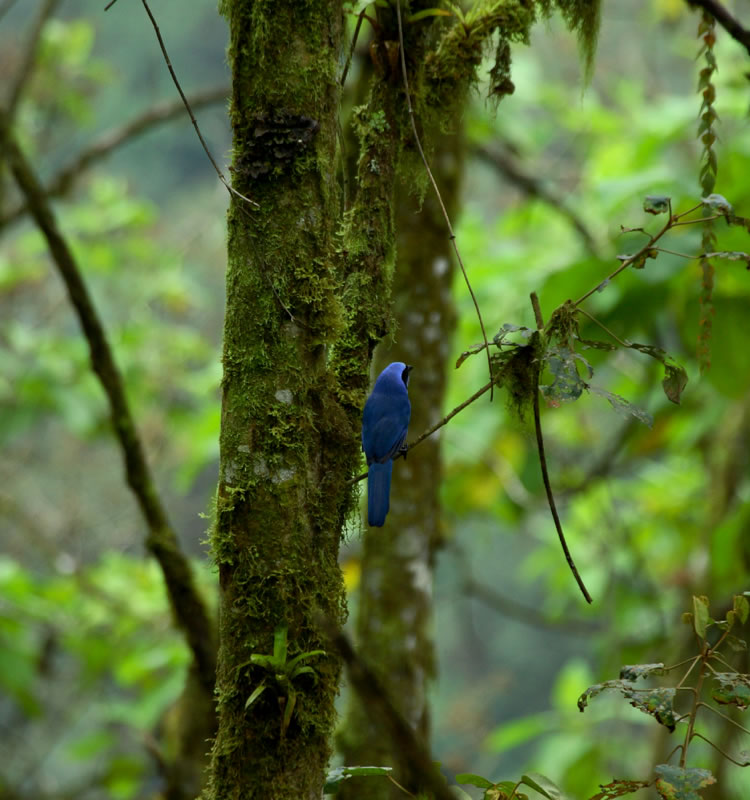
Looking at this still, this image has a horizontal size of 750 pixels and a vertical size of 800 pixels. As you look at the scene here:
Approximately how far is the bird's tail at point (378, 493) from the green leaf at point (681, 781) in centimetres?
101

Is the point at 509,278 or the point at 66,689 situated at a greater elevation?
the point at 66,689

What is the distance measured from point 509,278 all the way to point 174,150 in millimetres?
13677

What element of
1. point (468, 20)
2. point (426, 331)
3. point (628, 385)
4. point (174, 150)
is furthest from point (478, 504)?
point (174, 150)

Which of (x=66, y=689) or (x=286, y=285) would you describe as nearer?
(x=286, y=285)

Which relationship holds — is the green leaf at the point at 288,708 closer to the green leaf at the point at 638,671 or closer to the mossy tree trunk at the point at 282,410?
the mossy tree trunk at the point at 282,410

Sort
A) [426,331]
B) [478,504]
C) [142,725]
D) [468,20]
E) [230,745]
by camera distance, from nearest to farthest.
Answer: [230,745]
[468,20]
[426,331]
[142,725]
[478,504]

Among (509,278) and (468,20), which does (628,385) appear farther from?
(468,20)

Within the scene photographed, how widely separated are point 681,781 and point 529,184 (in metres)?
3.88

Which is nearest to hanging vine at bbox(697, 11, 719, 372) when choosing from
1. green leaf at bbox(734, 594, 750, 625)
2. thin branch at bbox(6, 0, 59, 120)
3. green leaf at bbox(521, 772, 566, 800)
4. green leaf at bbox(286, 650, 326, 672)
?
green leaf at bbox(734, 594, 750, 625)

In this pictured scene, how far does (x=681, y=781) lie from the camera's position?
146 cm

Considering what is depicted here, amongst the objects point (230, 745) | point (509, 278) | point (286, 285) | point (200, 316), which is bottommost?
point (230, 745)

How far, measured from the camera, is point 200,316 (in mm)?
12844

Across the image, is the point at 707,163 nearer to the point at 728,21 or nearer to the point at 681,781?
the point at 728,21

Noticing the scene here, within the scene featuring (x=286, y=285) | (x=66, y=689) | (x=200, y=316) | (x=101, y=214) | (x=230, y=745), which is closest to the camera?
(x=230, y=745)
